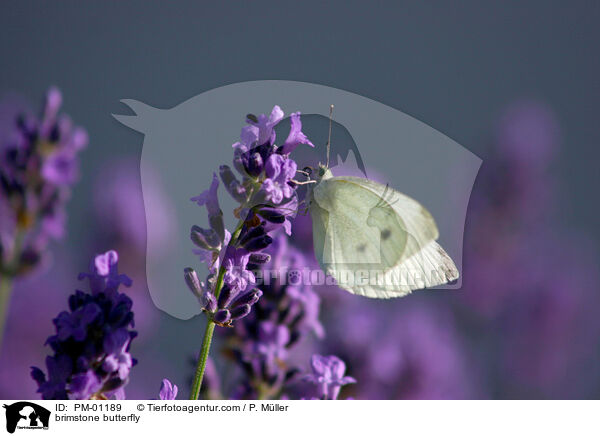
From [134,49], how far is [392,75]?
27.3 inches

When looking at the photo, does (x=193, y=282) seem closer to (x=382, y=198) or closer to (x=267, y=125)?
(x=267, y=125)

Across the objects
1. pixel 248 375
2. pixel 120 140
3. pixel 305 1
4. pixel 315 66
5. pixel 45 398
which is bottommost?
pixel 45 398

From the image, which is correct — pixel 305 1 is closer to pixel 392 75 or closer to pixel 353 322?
pixel 392 75

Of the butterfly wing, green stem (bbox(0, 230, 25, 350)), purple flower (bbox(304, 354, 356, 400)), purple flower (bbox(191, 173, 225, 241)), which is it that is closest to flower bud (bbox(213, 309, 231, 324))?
purple flower (bbox(191, 173, 225, 241))

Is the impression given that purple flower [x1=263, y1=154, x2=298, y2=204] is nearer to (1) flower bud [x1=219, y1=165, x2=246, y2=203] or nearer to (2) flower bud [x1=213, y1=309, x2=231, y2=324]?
(1) flower bud [x1=219, y1=165, x2=246, y2=203]

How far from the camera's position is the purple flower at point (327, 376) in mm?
1092

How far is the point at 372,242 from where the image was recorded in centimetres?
140

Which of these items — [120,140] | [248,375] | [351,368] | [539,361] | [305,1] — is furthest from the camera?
[539,361]

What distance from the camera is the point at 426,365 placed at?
73.3 inches

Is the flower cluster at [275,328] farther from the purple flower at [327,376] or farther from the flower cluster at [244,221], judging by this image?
the flower cluster at [244,221]

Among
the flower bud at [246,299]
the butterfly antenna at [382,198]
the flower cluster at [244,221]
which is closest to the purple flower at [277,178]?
the flower cluster at [244,221]

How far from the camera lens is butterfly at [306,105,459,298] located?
1338 mm
